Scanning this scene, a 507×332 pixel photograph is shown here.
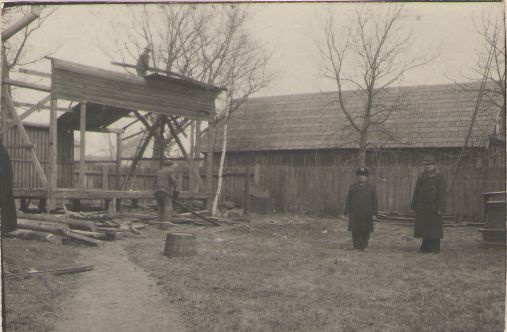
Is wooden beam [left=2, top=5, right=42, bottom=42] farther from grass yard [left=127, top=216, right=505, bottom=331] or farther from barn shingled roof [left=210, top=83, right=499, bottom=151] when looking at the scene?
barn shingled roof [left=210, top=83, right=499, bottom=151]

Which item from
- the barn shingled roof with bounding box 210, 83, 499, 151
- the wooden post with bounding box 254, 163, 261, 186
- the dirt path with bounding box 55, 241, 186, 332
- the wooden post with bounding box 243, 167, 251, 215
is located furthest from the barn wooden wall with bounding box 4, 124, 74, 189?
the barn shingled roof with bounding box 210, 83, 499, 151

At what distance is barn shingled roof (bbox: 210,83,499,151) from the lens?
23.2m

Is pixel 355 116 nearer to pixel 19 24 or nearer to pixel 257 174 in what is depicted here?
pixel 257 174

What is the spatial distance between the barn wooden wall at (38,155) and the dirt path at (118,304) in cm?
972

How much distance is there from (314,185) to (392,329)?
1774cm

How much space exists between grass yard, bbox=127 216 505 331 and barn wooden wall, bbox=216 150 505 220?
7680 millimetres

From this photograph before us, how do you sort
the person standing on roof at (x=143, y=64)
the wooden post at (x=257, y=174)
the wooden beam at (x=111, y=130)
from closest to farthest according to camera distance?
the person standing on roof at (x=143, y=64)
the wooden beam at (x=111, y=130)
the wooden post at (x=257, y=174)

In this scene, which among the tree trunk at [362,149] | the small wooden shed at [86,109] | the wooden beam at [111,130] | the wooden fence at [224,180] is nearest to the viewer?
the small wooden shed at [86,109]

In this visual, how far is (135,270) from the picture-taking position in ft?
29.6

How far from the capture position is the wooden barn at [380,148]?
21.6 m

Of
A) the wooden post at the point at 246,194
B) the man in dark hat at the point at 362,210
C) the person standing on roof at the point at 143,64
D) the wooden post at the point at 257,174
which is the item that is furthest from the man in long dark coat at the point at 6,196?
the wooden post at the point at 257,174

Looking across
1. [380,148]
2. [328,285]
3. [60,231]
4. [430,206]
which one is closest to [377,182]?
[380,148]

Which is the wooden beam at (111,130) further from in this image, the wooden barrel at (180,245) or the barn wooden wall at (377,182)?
the wooden barrel at (180,245)

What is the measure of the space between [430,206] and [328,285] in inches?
183
